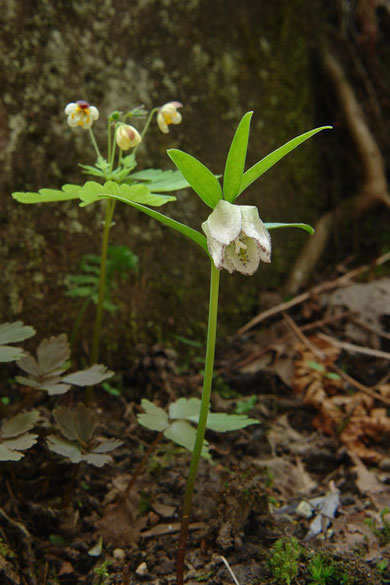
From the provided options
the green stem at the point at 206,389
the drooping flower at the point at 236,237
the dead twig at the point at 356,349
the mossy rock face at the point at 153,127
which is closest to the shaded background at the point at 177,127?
the mossy rock face at the point at 153,127

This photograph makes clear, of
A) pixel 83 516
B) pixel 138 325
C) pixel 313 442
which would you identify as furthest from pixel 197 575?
pixel 138 325

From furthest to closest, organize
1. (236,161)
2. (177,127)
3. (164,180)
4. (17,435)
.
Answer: (177,127)
(164,180)
(17,435)
(236,161)

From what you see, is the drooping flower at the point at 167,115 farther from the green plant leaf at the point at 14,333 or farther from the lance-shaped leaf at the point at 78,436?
the lance-shaped leaf at the point at 78,436

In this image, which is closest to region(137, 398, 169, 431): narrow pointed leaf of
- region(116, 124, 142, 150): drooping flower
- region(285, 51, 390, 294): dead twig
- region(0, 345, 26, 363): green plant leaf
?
region(0, 345, 26, 363): green plant leaf

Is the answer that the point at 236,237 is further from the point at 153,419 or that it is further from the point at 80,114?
the point at 80,114

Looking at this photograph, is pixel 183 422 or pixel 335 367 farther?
pixel 335 367

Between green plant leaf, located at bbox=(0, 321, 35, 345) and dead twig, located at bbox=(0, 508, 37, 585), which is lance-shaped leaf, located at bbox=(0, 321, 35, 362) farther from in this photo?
dead twig, located at bbox=(0, 508, 37, 585)

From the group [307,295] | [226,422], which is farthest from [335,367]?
[226,422]
